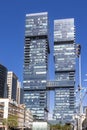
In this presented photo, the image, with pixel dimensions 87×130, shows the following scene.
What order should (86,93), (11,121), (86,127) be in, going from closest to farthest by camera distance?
1. (86,93)
2. (11,121)
3. (86,127)

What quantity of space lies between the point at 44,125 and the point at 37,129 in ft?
8.89

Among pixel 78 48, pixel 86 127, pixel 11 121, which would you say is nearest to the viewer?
pixel 78 48

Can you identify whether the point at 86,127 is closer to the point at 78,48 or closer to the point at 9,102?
the point at 9,102

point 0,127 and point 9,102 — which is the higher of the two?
point 9,102

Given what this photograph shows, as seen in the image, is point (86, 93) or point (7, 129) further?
point (7, 129)

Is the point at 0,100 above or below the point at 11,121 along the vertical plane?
above

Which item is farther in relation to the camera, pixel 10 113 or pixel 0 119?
pixel 10 113

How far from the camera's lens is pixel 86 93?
100m

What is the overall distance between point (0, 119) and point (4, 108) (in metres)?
10.1

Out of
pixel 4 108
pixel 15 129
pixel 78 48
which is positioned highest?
pixel 78 48

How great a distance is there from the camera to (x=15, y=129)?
19362cm

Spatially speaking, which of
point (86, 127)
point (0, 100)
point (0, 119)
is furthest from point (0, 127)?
point (86, 127)

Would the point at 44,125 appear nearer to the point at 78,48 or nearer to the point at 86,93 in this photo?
the point at 86,93

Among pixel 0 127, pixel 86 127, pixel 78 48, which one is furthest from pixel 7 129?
pixel 78 48
